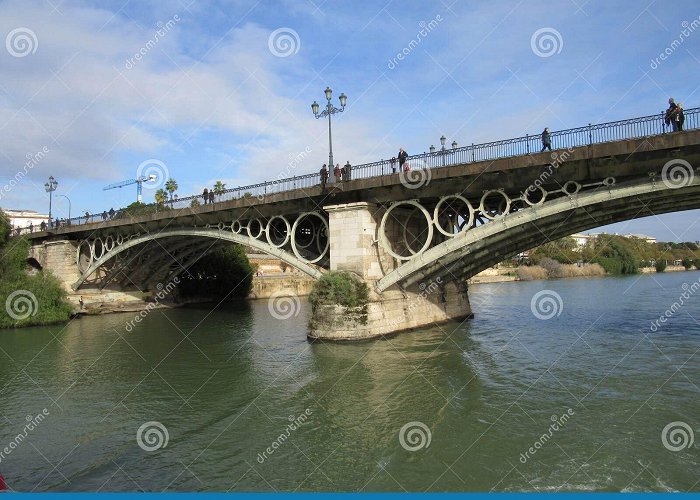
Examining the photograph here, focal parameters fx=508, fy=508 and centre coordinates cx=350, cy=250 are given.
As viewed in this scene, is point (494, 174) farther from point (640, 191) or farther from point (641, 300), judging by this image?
point (641, 300)

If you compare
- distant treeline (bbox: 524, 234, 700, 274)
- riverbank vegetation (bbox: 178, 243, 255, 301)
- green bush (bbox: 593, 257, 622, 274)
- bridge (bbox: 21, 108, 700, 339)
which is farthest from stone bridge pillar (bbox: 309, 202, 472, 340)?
green bush (bbox: 593, 257, 622, 274)

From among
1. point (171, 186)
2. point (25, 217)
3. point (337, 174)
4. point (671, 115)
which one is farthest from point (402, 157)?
point (25, 217)

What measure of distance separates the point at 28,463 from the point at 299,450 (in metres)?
5.01

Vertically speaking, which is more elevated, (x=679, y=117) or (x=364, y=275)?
(x=679, y=117)

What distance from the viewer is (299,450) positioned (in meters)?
9.65

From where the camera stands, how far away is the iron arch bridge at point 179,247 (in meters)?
25.3

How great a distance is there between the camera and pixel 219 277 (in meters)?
47.9

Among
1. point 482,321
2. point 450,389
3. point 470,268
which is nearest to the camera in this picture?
point 450,389

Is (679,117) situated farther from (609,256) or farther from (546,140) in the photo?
(609,256)

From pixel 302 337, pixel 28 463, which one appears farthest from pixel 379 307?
pixel 28 463

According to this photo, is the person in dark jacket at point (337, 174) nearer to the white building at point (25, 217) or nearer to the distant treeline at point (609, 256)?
the distant treeline at point (609, 256)

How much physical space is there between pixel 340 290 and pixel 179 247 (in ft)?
65.9

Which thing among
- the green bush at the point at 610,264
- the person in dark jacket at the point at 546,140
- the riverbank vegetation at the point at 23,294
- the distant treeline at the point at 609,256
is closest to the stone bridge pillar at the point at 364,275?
the person in dark jacket at the point at 546,140

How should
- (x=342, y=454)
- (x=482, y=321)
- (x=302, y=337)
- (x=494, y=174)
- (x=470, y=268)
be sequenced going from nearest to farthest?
(x=342, y=454), (x=494, y=174), (x=302, y=337), (x=470, y=268), (x=482, y=321)
